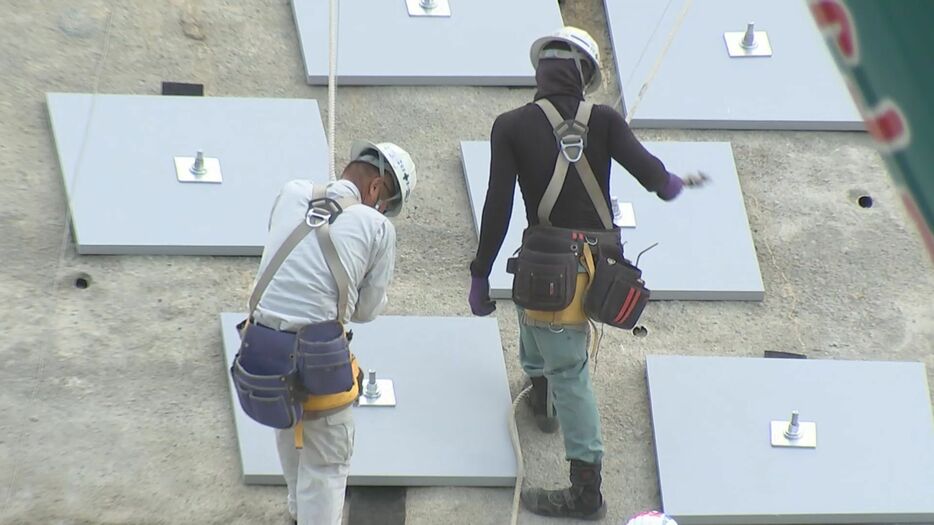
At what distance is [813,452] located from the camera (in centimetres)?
584

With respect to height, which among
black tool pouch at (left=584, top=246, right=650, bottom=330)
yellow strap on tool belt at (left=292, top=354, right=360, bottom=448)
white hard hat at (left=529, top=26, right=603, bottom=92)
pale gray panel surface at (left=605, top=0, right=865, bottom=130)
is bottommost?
pale gray panel surface at (left=605, top=0, right=865, bottom=130)

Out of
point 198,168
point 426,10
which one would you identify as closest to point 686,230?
point 426,10

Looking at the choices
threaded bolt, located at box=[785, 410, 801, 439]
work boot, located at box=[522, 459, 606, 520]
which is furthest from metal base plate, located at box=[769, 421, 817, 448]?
work boot, located at box=[522, 459, 606, 520]

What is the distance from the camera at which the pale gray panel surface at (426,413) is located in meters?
5.66

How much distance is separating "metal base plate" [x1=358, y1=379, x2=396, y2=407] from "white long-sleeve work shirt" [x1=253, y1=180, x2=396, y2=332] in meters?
0.99

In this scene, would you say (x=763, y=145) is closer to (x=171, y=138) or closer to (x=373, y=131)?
(x=373, y=131)

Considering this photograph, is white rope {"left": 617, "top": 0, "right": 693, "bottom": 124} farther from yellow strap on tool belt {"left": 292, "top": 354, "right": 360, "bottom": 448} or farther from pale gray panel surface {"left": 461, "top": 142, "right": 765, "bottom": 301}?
yellow strap on tool belt {"left": 292, "top": 354, "right": 360, "bottom": 448}

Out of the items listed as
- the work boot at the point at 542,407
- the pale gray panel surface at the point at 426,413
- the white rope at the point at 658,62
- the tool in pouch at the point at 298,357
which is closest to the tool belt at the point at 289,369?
the tool in pouch at the point at 298,357

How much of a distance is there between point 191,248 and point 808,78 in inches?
110

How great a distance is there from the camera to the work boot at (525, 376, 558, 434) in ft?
19.3

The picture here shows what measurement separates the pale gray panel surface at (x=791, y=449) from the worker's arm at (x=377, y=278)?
137cm

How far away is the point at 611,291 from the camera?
530 centimetres

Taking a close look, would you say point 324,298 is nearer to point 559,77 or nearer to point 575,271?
point 575,271

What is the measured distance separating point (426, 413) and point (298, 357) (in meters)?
1.18
